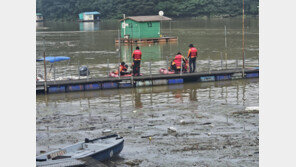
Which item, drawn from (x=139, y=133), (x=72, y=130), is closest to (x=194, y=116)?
(x=139, y=133)

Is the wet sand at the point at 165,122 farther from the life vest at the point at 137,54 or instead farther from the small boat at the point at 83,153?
the life vest at the point at 137,54

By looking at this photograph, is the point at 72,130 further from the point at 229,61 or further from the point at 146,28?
the point at 146,28

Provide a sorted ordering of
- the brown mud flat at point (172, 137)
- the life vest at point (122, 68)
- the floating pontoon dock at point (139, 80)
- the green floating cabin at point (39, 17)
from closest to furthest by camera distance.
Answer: the brown mud flat at point (172, 137) < the floating pontoon dock at point (139, 80) < the life vest at point (122, 68) < the green floating cabin at point (39, 17)

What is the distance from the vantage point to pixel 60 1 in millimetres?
108062

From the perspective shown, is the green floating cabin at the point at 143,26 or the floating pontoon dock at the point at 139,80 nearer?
the floating pontoon dock at the point at 139,80

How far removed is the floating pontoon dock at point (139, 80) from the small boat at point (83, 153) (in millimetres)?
8952

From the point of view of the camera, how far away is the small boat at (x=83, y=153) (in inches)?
369

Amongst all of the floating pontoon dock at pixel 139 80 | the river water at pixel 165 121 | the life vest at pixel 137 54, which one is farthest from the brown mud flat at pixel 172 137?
the life vest at pixel 137 54

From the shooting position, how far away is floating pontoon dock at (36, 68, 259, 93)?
65.8 feet

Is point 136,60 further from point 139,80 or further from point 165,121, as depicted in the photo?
point 165,121

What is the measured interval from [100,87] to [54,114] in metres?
4.54

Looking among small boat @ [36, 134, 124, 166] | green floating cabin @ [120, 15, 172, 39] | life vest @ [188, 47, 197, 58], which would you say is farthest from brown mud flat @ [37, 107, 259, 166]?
green floating cabin @ [120, 15, 172, 39]

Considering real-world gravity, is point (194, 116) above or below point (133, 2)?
below

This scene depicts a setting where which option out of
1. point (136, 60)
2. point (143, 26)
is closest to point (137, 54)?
point (136, 60)
